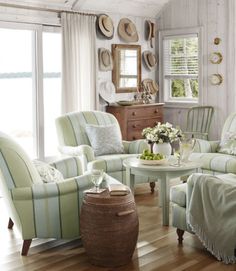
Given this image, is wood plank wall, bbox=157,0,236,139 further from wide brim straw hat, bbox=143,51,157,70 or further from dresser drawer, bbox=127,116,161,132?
dresser drawer, bbox=127,116,161,132

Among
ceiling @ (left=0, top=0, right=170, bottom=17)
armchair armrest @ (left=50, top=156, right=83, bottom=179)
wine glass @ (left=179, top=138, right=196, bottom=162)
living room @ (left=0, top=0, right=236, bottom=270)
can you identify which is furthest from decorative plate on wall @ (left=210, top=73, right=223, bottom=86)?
armchair armrest @ (left=50, top=156, right=83, bottom=179)

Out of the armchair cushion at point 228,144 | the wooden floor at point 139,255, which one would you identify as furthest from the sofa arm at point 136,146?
the wooden floor at point 139,255

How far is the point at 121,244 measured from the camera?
396cm

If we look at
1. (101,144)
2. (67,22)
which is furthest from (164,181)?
(67,22)

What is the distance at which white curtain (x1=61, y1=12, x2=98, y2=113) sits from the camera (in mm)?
6863

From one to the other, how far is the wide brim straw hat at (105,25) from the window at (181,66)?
48.3 inches

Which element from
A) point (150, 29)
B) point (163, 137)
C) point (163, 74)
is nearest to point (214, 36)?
point (150, 29)

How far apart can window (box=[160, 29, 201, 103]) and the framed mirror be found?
58 cm

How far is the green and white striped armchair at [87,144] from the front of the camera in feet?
18.9

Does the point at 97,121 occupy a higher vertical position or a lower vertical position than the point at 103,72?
lower

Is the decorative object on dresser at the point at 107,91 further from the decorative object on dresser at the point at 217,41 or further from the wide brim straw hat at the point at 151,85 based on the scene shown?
the decorative object on dresser at the point at 217,41

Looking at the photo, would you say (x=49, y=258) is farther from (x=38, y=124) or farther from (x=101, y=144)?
(x=38, y=124)

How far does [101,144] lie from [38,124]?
108 cm

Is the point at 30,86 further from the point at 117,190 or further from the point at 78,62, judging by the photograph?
the point at 117,190
